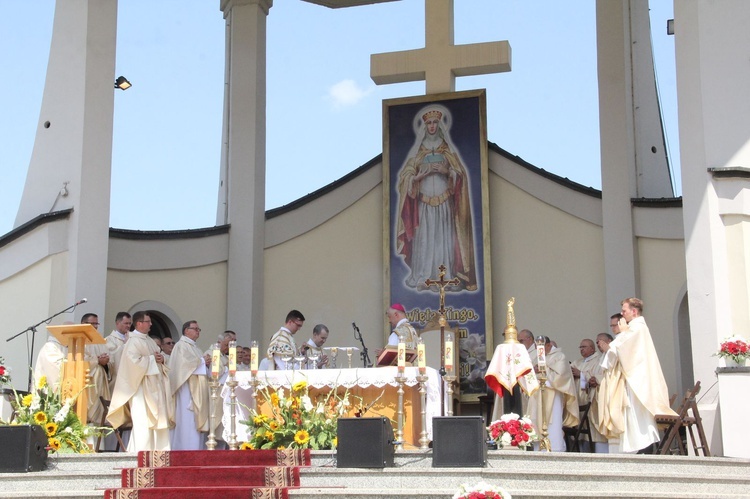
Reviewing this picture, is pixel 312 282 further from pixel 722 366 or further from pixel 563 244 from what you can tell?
pixel 722 366

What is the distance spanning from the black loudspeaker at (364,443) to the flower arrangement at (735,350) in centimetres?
354

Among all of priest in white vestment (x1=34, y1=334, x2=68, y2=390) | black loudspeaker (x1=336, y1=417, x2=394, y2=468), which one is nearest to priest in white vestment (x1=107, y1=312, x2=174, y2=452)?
priest in white vestment (x1=34, y1=334, x2=68, y2=390)

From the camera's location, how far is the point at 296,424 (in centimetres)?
986

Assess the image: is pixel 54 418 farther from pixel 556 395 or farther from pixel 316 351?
pixel 556 395

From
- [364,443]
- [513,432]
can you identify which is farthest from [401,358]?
[364,443]

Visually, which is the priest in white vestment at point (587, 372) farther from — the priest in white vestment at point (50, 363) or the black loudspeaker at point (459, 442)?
the priest in white vestment at point (50, 363)

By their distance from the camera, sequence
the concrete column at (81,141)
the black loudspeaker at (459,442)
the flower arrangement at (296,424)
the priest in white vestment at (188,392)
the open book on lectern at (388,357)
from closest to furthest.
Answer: the black loudspeaker at (459,442) → the flower arrangement at (296,424) → the open book on lectern at (388,357) → the priest in white vestment at (188,392) → the concrete column at (81,141)

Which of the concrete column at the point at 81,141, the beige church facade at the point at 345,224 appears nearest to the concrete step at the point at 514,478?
the beige church facade at the point at 345,224

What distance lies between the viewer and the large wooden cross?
55.1 feet

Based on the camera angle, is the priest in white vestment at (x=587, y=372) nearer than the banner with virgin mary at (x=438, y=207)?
Yes

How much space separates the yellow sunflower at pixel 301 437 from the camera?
31.8ft

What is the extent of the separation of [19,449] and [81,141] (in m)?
5.05

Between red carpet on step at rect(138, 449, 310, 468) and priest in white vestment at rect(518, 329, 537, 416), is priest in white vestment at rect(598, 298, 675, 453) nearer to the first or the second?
priest in white vestment at rect(518, 329, 537, 416)

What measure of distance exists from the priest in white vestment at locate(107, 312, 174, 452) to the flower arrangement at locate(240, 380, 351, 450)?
6.11 ft
